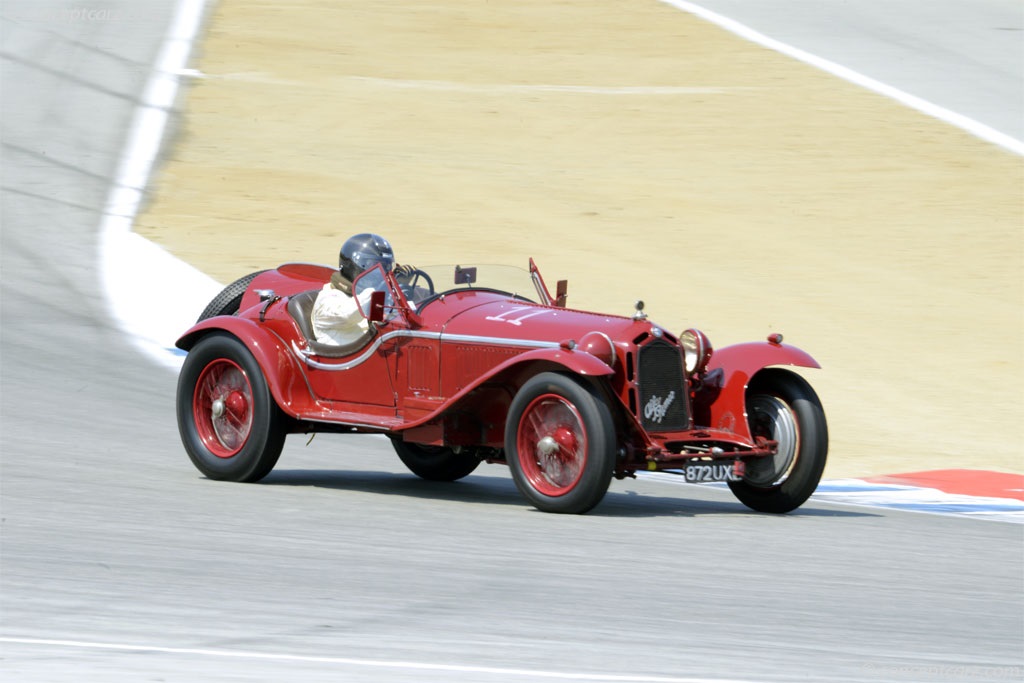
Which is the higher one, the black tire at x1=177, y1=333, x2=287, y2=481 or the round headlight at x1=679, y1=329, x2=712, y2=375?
the round headlight at x1=679, y1=329, x2=712, y2=375

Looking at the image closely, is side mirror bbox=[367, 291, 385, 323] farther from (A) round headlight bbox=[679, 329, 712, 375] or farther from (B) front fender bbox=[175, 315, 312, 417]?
(A) round headlight bbox=[679, 329, 712, 375]

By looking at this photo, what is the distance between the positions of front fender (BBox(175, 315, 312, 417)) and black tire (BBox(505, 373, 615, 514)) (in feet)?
4.88

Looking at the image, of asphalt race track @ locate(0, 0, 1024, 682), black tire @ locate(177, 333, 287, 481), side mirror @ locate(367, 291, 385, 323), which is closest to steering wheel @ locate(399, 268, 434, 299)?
side mirror @ locate(367, 291, 385, 323)

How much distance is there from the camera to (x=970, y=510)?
9102mm

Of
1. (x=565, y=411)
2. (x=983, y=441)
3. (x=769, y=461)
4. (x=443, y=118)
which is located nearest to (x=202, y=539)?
(x=565, y=411)

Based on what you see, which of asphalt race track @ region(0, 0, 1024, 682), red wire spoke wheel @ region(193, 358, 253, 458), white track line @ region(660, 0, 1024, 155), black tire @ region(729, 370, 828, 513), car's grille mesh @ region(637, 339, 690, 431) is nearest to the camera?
asphalt race track @ region(0, 0, 1024, 682)

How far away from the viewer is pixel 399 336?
28.2 feet

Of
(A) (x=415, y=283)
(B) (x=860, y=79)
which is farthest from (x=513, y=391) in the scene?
(B) (x=860, y=79)

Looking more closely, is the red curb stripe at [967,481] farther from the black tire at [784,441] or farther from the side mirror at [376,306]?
the side mirror at [376,306]

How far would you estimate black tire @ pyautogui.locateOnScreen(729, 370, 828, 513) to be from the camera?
8.23m

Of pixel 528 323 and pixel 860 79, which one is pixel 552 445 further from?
pixel 860 79

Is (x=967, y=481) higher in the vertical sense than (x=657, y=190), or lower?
lower

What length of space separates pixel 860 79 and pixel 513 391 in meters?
20.0

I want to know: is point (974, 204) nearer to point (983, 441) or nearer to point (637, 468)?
point (983, 441)
